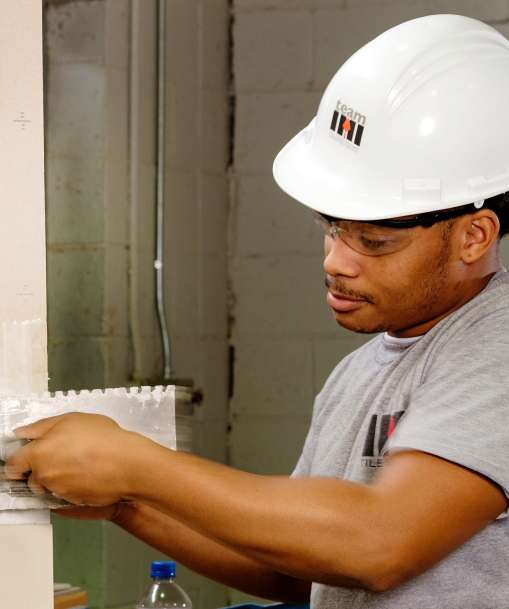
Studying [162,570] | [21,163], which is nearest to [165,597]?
[162,570]

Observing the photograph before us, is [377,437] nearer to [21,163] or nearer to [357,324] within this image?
[357,324]

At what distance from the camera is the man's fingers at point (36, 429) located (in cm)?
105

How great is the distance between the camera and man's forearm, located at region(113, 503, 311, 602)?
1.41 metres

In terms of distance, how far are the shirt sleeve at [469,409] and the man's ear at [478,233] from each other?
0.36 ft

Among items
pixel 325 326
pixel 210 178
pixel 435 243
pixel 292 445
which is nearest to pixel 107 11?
pixel 210 178

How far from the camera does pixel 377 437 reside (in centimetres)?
132

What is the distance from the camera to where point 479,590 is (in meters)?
1.21

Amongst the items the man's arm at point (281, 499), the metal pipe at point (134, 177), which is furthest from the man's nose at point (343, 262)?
the metal pipe at point (134, 177)

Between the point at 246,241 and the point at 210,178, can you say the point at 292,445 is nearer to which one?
the point at 246,241

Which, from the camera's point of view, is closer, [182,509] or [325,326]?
[182,509]

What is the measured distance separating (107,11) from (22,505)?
1881 millimetres

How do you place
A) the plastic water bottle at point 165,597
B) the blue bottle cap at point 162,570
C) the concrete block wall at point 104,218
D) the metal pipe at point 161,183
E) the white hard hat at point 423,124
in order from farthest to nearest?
the metal pipe at point 161,183 → the concrete block wall at point 104,218 → the plastic water bottle at point 165,597 → the blue bottle cap at point 162,570 → the white hard hat at point 423,124

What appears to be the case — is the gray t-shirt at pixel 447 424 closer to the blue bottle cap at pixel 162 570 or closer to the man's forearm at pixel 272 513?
the man's forearm at pixel 272 513

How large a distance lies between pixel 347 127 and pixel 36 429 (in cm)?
56
